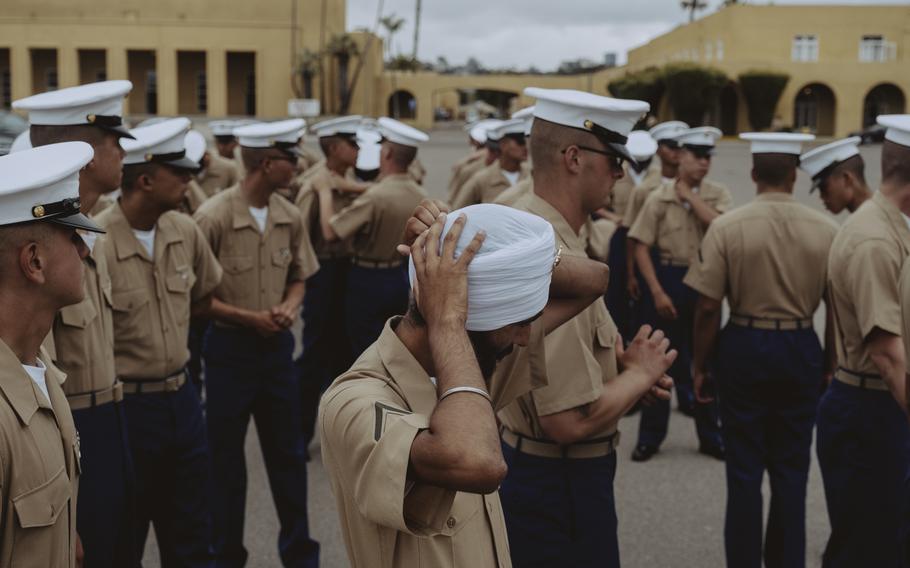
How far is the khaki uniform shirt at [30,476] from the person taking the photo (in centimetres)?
212

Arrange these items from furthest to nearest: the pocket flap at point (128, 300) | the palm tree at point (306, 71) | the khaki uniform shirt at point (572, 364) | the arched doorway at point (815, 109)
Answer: the arched doorway at point (815, 109)
the palm tree at point (306, 71)
the pocket flap at point (128, 300)
the khaki uniform shirt at point (572, 364)

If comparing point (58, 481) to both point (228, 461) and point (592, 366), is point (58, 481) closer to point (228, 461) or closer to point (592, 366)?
point (592, 366)

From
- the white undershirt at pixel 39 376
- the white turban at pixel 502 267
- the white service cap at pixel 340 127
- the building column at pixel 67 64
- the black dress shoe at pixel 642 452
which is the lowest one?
the black dress shoe at pixel 642 452

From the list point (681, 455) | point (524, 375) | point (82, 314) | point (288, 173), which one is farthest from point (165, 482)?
point (681, 455)

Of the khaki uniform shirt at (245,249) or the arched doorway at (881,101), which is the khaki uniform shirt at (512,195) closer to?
the khaki uniform shirt at (245,249)

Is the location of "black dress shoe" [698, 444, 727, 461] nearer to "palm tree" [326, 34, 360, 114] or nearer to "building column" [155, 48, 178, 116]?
"palm tree" [326, 34, 360, 114]

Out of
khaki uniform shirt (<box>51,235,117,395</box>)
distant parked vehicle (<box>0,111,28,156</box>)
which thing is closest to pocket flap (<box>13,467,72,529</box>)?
khaki uniform shirt (<box>51,235,117,395</box>)

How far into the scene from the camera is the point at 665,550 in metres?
5.04

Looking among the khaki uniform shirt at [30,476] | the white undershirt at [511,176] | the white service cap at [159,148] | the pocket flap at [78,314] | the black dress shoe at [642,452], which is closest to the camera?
the khaki uniform shirt at [30,476]

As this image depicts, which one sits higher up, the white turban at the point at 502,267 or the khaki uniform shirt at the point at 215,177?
the white turban at the point at 502,267

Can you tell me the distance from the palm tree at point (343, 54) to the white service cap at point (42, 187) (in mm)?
49833

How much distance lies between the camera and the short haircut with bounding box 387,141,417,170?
7.07 m

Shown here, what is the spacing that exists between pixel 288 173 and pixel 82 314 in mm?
1991

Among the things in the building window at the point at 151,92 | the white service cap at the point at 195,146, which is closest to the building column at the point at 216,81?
the building window at the point at 151,92
